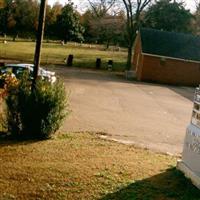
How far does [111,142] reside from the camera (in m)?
11.9

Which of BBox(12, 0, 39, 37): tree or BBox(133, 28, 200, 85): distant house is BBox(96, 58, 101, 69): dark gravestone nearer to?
BBox(133, 28, 200, 85): distant house

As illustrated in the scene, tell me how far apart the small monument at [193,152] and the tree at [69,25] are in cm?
6879

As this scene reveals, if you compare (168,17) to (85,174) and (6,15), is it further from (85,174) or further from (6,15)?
(85,174)

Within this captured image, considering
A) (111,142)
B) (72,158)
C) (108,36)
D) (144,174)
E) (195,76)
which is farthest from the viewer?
(108,36)

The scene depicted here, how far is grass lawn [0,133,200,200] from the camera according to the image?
7.36m

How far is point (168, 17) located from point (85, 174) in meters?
52.9

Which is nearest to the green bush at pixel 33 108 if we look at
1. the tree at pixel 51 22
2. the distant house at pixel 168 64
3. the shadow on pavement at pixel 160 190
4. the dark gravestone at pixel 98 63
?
the shadow on pavement at pixel 160 190

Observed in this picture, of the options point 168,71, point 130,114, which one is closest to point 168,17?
point 168,71

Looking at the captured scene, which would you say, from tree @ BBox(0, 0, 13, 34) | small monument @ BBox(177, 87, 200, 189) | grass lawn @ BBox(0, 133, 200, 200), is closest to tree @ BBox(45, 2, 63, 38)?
tree @ BBox(0, 0, 13, 34)

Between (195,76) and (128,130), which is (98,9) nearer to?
(195,76)

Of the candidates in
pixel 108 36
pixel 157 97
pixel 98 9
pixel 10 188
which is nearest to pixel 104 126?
pixel 10 188

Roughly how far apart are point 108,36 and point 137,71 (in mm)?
27425

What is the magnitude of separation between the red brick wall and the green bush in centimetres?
2850

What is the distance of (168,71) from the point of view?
39.5 meters
